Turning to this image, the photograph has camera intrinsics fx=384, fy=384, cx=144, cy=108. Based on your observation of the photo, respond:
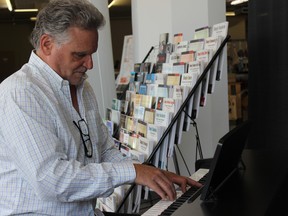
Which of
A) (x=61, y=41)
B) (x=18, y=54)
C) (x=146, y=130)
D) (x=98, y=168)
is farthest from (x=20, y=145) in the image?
(x=18, y=54)

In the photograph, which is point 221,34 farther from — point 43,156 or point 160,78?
point 43,156

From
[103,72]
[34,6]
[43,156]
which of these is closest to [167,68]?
[103,72]

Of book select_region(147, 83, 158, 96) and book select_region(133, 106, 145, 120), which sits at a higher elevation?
book select_region(147, 83, 158, 96)

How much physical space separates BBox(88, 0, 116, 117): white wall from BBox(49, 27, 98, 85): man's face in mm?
2446

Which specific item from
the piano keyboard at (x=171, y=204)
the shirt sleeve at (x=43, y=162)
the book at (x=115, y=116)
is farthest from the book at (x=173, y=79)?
the shirt sleeve at (x=43, y=162)

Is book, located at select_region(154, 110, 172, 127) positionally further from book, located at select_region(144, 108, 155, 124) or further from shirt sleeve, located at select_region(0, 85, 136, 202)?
shirt sleeve, located at select_region(0, 85, 136, 202)

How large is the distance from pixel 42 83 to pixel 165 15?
9.80ft

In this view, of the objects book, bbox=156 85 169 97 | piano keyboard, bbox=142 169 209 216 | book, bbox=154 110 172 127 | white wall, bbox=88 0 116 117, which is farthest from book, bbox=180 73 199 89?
white wall, bbox=88 0 116 117

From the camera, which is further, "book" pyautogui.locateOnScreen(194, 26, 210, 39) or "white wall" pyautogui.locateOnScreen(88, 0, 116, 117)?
"white wall" pyautogui.locateOnScreen(88, 0, 116, 117)

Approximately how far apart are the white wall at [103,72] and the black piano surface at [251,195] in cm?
242

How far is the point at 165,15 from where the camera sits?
4203 millimetres

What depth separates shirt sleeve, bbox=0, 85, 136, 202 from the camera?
1250 millimetres

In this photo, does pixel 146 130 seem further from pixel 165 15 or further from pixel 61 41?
pixel 165 15

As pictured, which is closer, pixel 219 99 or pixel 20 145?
pixel 20 145
